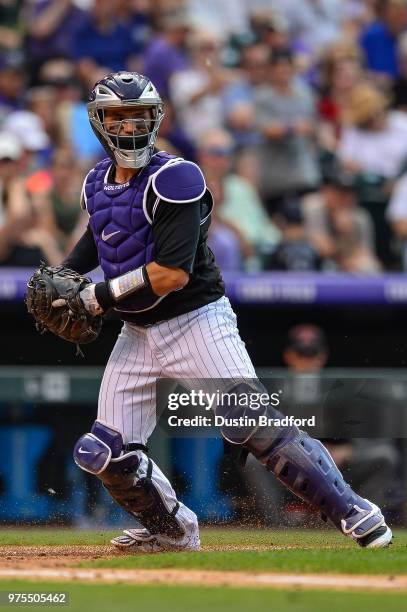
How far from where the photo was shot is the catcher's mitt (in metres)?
5.29

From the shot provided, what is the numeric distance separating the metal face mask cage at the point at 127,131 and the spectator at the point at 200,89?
171 inches

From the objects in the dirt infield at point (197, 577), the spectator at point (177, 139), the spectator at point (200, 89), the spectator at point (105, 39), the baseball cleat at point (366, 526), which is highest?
the spectator at point (105, 39)

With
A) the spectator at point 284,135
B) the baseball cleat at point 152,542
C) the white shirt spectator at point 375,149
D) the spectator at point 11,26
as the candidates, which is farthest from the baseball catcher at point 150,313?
the spectator at point 11,26

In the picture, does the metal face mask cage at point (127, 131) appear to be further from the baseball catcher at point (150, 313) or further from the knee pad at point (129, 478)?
the knee pad at point (129, 478)

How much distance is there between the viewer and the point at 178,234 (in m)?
5.05

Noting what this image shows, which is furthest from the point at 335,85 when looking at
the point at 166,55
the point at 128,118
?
the point at 128,118

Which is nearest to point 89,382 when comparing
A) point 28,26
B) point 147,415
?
point 147,415

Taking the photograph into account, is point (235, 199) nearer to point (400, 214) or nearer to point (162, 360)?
point (400, 214)

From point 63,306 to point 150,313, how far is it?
1.19 ft

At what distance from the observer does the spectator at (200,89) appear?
9.87 metres

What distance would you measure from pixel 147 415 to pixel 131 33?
5749 millimetres

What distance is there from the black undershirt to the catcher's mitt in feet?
0.59

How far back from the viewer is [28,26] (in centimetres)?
1067

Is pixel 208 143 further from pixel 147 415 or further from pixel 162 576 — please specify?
pixel 162 576
